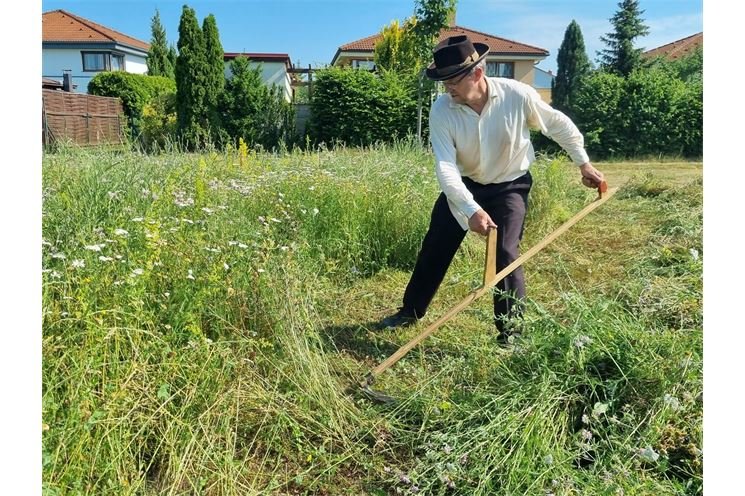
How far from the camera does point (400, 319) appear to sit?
346cm

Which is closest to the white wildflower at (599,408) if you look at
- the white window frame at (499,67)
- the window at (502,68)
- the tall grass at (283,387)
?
the tall grass at (283,387)

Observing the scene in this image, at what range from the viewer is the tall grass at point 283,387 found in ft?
6.17

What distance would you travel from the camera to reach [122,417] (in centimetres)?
183

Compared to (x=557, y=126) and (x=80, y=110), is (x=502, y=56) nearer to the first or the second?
(x=80, y=110)

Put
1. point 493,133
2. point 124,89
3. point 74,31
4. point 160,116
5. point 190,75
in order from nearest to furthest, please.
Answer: point 493,133 < point 190,75 < point 160,116 < point 124,89 < point 74,31

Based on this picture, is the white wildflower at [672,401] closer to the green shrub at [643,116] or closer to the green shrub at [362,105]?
the green shrub at [362,105]

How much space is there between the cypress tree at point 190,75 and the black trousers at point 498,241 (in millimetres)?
12463

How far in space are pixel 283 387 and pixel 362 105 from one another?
13.2 metres

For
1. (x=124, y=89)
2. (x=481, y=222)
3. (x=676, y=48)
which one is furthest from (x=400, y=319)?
(x=676, y=48)

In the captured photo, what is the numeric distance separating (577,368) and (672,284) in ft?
4.81

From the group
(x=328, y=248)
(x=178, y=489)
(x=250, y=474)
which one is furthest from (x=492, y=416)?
(x=328, y=248)

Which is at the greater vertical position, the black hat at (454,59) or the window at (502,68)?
the window at (502,68)

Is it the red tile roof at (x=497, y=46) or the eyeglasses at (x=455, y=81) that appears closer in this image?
the eyeglasses at (x=455, y=81)

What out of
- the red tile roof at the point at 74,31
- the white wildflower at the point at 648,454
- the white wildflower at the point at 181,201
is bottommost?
the white wildflower at the point at 648,454
